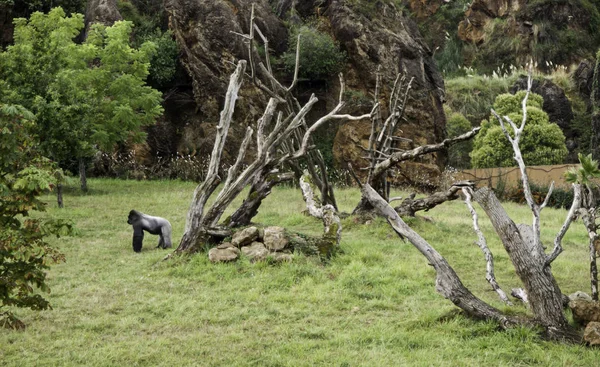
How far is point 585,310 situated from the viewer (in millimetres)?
6613

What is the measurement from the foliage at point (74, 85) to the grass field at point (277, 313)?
5.36m

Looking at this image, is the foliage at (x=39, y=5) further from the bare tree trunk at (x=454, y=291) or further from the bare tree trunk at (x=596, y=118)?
the bare tree trunk at (x=454, y=291)

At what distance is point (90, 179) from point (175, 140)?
3785 mm

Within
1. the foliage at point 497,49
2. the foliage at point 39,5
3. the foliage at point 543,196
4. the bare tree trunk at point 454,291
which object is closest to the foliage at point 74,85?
the foliage at point 39,5

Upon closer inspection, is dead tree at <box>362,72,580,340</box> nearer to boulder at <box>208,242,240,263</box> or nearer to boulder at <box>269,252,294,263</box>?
boulder at <box>269,252,294,263</box>

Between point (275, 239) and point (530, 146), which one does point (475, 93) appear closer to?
point (530, 146)

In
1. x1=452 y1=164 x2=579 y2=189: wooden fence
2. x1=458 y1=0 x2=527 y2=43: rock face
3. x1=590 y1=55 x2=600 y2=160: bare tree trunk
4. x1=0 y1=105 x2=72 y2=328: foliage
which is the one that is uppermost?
x1=458 y1=0 x2=527 y2=43: rock face

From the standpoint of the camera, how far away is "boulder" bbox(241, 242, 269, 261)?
31.7ft

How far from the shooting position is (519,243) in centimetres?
654

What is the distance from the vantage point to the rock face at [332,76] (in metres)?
23.6

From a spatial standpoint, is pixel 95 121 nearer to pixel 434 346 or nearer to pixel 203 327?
pixel 203 327

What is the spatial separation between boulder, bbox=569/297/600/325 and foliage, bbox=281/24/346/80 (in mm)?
17937

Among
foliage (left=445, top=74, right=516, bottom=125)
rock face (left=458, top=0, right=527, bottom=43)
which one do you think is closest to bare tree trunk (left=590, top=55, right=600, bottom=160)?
foliage (left=445, top=74, right=516, bottom=125)

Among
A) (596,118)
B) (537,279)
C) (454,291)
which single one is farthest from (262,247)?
(596,118)
